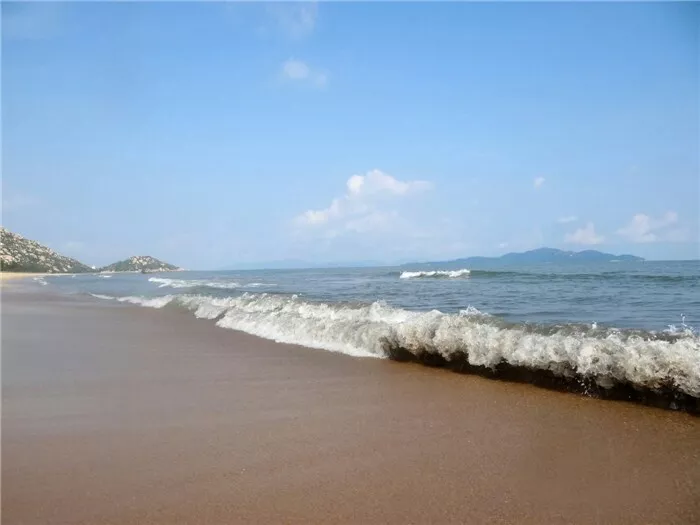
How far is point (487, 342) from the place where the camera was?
5883 millimetres

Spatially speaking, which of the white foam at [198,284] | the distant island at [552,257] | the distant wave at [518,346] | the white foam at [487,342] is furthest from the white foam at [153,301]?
the distant island at [552,257]

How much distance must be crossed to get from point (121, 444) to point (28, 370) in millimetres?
3622

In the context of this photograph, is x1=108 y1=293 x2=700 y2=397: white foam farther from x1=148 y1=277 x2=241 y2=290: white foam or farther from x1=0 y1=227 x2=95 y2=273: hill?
x1=0 y1=227 x2=95 y2=273: hill

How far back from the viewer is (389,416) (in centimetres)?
434

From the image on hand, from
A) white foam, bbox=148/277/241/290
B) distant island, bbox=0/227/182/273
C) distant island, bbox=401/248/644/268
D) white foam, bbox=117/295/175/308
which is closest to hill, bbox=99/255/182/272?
distant island, bbox=0/227/182/273

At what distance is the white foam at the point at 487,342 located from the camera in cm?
443

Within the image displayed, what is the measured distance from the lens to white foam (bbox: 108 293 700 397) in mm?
4434

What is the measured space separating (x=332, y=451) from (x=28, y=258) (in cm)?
10060

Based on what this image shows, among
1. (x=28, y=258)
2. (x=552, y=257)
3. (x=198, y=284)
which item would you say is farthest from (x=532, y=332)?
(x=28, y=258)

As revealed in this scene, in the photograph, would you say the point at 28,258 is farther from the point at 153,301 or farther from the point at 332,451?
the point at 332,451

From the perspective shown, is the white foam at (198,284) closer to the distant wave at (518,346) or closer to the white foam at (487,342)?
the white foam at (487,342)

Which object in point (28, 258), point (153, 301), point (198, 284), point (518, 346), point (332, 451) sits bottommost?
point (332, 451)

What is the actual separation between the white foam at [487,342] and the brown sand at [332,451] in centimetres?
36

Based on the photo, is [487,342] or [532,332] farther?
[532,332]
